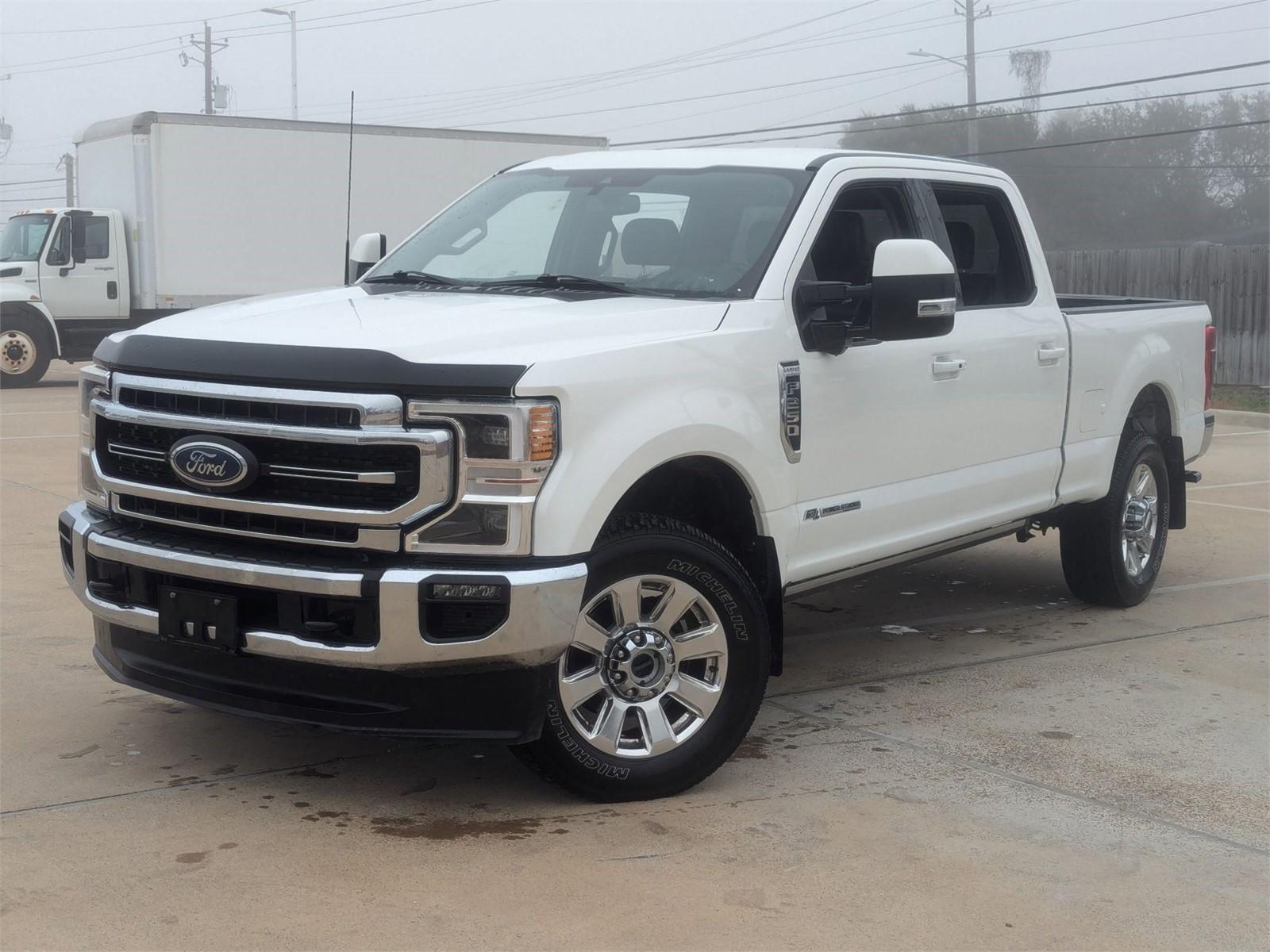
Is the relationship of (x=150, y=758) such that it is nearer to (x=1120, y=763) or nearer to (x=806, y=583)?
(x=806, y=583)

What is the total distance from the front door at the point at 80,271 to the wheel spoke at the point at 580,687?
709 inches

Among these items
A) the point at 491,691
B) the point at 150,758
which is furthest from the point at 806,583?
the point at 150,758

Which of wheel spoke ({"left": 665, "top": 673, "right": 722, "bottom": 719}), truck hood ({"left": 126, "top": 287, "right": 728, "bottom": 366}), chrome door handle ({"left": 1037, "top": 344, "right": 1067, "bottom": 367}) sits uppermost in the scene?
truck hood ({"left": 126, "top": 287, "right": 728, "bottom": 366})

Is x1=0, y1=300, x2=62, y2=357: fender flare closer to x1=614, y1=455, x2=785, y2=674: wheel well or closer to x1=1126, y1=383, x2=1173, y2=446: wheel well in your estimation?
x1=1126, y1=383, x2=1173, y2=446: wheel well

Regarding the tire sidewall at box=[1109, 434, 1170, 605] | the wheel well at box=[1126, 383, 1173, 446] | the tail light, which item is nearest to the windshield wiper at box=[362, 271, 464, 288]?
the tire sidewall at box=[1109, 434, 1170, 605]

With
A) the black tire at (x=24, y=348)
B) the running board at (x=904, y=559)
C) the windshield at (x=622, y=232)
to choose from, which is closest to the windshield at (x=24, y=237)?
the black tire at (x=24, y=348)

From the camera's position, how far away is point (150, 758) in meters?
4.79

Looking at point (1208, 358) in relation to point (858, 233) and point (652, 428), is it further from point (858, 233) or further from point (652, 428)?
Result: point (652, 428)

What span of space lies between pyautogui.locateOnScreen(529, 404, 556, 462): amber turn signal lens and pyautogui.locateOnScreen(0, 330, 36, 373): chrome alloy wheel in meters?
18.2

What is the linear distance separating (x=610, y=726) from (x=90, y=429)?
1851mm

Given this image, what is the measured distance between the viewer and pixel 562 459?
407cm

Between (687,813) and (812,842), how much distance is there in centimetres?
40

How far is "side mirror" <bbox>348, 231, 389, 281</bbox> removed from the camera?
6410mm

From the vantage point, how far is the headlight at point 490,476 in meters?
3.98
